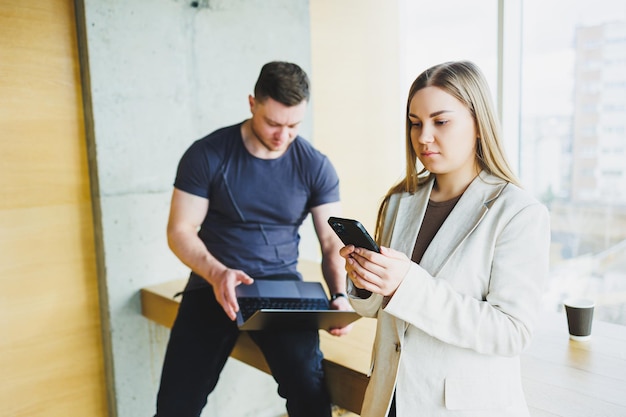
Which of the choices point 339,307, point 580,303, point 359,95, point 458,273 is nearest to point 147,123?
point 339,307

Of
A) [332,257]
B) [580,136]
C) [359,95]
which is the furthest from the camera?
[359,95]

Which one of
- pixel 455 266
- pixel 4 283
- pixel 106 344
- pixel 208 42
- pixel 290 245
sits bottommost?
pixel 106 344

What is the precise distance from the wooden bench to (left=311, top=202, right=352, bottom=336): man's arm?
0.14 metres

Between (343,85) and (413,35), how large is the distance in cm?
51

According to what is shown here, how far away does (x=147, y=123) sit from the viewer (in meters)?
2.44

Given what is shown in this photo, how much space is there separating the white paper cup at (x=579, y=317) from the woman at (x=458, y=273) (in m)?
0.74

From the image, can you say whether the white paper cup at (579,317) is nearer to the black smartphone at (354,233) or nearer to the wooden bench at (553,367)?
the wooden bench at (553,367)

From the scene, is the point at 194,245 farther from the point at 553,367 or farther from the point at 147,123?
the point at 553,367

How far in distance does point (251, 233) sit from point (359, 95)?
1770 millimetres

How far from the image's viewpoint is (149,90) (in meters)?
2.43

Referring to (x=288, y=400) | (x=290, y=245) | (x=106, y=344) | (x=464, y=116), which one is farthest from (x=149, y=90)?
(x=464, y=116)

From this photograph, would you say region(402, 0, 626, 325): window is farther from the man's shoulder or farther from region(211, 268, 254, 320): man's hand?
region(211, 268, 254, 320): man's hand

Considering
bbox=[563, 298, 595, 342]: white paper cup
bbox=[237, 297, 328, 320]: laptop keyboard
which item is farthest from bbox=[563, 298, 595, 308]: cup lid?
bbox=[237, 297, 328, 320]: laptop keyboard

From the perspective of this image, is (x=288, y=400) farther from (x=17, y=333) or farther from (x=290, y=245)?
(x=17, y=333)
